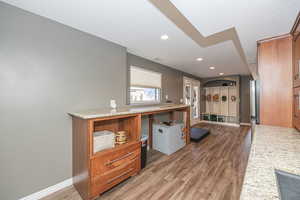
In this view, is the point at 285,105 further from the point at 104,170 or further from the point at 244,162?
the point at 104,170

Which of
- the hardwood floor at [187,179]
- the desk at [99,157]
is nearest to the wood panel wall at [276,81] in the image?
the hardwood floor at [187,179]

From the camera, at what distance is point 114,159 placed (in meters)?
1.69

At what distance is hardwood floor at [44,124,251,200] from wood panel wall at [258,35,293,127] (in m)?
1.06

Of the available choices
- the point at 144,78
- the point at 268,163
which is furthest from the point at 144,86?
the point at 268,163

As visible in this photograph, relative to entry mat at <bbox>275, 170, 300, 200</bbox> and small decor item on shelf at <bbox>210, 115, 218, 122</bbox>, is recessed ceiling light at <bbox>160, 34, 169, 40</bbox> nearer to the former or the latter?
entry mat at <bbox>275, 170, 300, 200</bbox>

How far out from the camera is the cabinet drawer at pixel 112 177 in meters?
1.52

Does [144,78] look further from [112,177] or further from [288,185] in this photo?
[288,185]

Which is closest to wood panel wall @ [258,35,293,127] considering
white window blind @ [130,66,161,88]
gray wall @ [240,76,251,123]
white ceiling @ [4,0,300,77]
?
white ceiling @ [4,0,300,77]

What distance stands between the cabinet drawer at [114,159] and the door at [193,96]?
364 centimetres

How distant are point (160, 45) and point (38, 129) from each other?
2.37 metres

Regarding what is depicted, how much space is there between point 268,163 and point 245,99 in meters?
6.34

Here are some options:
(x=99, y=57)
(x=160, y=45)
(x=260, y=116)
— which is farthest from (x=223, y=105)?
(x=99, y=57)

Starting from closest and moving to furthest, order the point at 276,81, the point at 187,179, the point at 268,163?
1. the point at 268,163
2. the point at 276,81
3. the point at 187,179

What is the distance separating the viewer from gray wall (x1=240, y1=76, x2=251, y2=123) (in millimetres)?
5715
